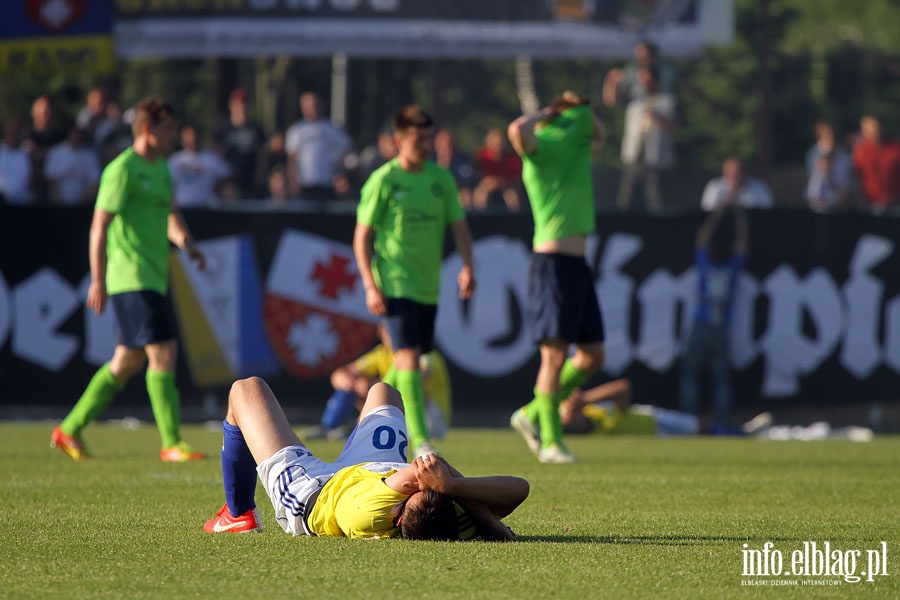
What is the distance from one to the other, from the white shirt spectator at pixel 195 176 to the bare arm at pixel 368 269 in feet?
24.0

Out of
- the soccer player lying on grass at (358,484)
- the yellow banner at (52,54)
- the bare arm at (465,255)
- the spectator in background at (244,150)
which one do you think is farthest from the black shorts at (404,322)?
the yellow banner at (52,54)

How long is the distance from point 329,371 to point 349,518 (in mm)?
10764

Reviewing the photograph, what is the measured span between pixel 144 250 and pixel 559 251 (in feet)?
9.74

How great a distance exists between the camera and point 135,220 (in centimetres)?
1070

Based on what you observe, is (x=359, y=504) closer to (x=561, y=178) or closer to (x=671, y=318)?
(x=561, y=178)

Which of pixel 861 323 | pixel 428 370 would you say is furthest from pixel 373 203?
pixel 861 323

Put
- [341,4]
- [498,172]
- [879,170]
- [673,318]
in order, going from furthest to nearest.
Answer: [341,4] → [879,170] → [498,172] → [673,318]

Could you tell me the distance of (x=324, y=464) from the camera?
19.4 feet

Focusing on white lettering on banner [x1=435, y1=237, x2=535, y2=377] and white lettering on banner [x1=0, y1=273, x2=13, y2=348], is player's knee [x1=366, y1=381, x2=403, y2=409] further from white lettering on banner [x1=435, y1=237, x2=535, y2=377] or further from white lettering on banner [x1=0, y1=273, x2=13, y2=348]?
white lettering on banner [x1=0, y1=273, x2=13, y2=348]

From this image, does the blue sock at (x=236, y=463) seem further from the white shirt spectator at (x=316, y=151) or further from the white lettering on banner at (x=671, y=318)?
the white shirt spectator at (x=316, y=151)

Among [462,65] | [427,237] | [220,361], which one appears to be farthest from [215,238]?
[462,65]

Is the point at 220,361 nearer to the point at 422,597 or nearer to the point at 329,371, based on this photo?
the point at 329,371

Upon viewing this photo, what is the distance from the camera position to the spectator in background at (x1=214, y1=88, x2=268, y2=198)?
18406mm

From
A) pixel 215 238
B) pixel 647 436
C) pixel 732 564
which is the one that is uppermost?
pixel 732 564
